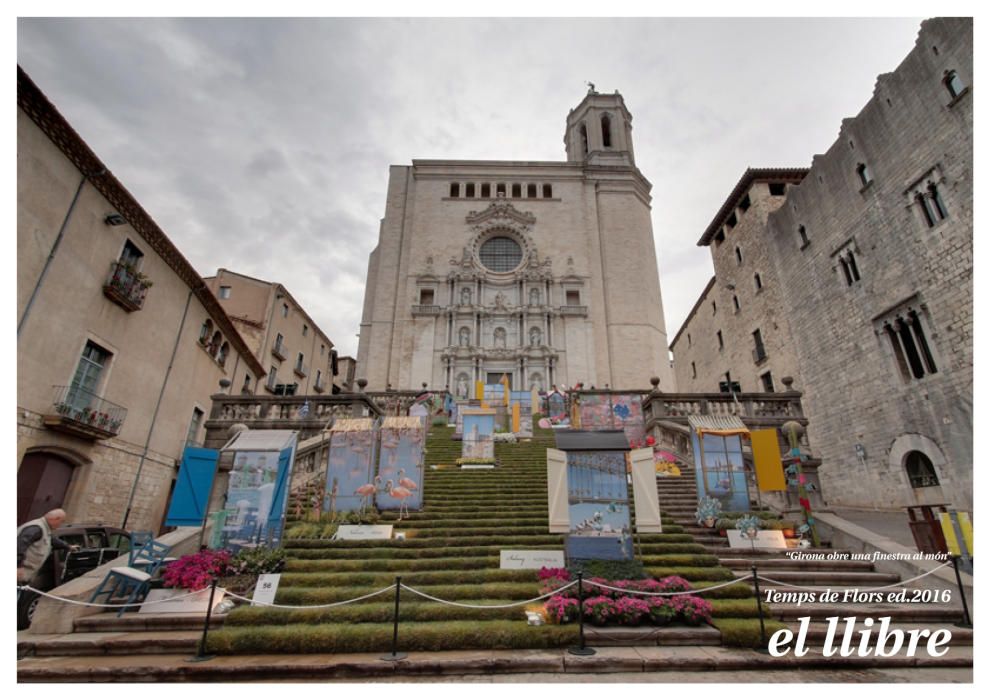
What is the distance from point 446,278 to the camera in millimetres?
36000

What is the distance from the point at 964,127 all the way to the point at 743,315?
1433 cm

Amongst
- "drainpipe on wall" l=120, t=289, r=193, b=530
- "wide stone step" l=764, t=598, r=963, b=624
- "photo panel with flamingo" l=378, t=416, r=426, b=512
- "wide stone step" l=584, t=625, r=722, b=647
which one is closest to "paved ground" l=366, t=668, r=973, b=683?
"wide stone step" l=584, t=625, r=722, b=647

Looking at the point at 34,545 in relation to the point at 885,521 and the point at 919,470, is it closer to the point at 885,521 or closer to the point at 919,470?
the point at 885,521

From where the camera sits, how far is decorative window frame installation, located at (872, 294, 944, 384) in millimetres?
15305

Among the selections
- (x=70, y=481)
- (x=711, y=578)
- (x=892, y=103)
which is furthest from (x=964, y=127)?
(x=70, y=481)

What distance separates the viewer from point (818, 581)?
324 inches

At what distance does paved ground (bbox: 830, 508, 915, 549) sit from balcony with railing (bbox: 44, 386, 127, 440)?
2137cm

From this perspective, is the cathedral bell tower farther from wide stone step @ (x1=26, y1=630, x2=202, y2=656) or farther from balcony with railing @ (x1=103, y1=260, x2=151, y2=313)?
wide stone step @ (x1=26, y1=630, x2=202, y2=656)

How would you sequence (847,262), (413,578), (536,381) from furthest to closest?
(536,381) → (847,262) → (413,578)

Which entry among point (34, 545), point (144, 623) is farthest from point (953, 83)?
point (34, 545)

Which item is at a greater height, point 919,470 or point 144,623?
point 919,470

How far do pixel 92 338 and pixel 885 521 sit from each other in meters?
25.4

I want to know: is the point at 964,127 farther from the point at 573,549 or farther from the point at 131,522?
the point at 131,522

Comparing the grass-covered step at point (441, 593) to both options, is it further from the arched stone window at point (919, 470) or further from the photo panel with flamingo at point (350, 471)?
the arched stone window at point (919, 470)
